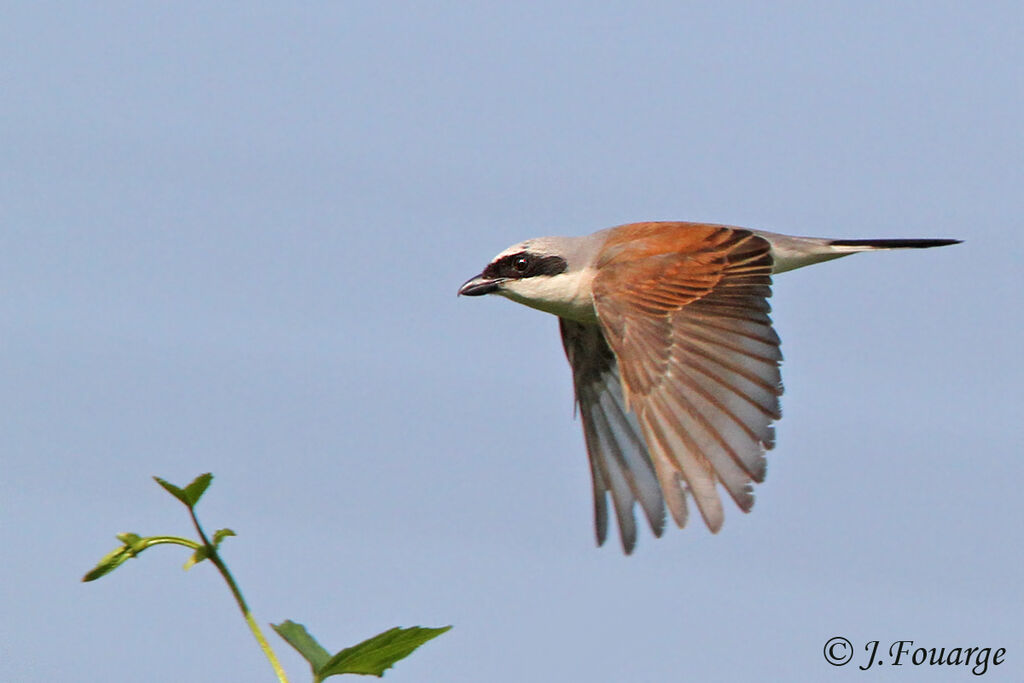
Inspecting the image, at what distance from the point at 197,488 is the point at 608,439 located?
502cm

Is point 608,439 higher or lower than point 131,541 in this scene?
lower

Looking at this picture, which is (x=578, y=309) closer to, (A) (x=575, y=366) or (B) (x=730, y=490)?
(A) (x=575, y=366)

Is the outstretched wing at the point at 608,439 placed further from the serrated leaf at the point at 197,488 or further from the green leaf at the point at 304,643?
the serrated leaf at the point at 197,488

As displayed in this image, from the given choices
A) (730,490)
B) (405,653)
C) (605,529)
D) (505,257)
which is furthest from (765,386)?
(405,653)

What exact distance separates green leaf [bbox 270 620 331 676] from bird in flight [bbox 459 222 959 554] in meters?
2.62

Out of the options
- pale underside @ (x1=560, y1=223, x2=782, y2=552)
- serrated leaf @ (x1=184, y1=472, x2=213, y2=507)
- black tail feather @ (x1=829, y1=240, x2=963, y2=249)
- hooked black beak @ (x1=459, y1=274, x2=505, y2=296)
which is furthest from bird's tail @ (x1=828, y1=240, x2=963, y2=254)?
serrated leaf @ (x1=184, y1=472, x2=213, y2=507)

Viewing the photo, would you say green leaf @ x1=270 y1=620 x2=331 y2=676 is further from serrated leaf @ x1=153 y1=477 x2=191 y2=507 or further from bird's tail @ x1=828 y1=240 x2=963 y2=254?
bird's tail @ x1=828 y1=240 x2=963 y2=254

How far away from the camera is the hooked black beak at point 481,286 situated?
661 cm

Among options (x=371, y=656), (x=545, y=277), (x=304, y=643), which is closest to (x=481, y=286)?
(x=545, y=277)

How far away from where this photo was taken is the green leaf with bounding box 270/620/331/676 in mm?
1753

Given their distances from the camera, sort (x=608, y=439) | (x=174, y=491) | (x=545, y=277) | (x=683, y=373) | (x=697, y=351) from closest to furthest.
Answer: (x=174, y=491), (x=683, y=373), (x=697, y=351), (x=545, y=277), (x=608, y=439)

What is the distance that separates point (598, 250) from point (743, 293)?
3.93 feet

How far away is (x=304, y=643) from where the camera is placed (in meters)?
1.81

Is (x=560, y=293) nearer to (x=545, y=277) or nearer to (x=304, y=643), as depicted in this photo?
(x=545, y=277)
